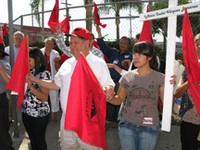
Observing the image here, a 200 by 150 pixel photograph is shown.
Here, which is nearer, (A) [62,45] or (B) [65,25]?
(A) [62,45]

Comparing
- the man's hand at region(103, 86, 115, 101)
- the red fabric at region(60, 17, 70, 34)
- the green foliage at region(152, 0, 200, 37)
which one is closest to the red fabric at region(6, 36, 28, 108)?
the man's hand at region(103, 86, 115, 101)

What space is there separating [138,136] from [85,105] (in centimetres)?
66

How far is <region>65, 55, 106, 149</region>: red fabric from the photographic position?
2484 millimetres

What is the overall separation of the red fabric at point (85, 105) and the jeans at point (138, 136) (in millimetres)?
266

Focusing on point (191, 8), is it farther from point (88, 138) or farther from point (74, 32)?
point (88, 138)

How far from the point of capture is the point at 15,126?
15.7 feet

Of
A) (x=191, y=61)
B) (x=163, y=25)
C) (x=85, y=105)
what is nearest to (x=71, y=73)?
(x=85, y=105)

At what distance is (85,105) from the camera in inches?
100

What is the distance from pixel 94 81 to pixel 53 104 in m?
3.14

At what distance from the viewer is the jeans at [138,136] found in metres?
2.63

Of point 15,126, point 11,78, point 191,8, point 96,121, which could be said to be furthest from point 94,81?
point 15,126

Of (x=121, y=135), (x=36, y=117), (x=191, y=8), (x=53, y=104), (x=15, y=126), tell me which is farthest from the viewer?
(x=53, y=104)

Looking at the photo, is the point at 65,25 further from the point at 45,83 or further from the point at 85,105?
the point at 85,105

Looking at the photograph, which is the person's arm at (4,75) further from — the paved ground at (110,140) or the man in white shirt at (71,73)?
the paved ground at (110,140)
